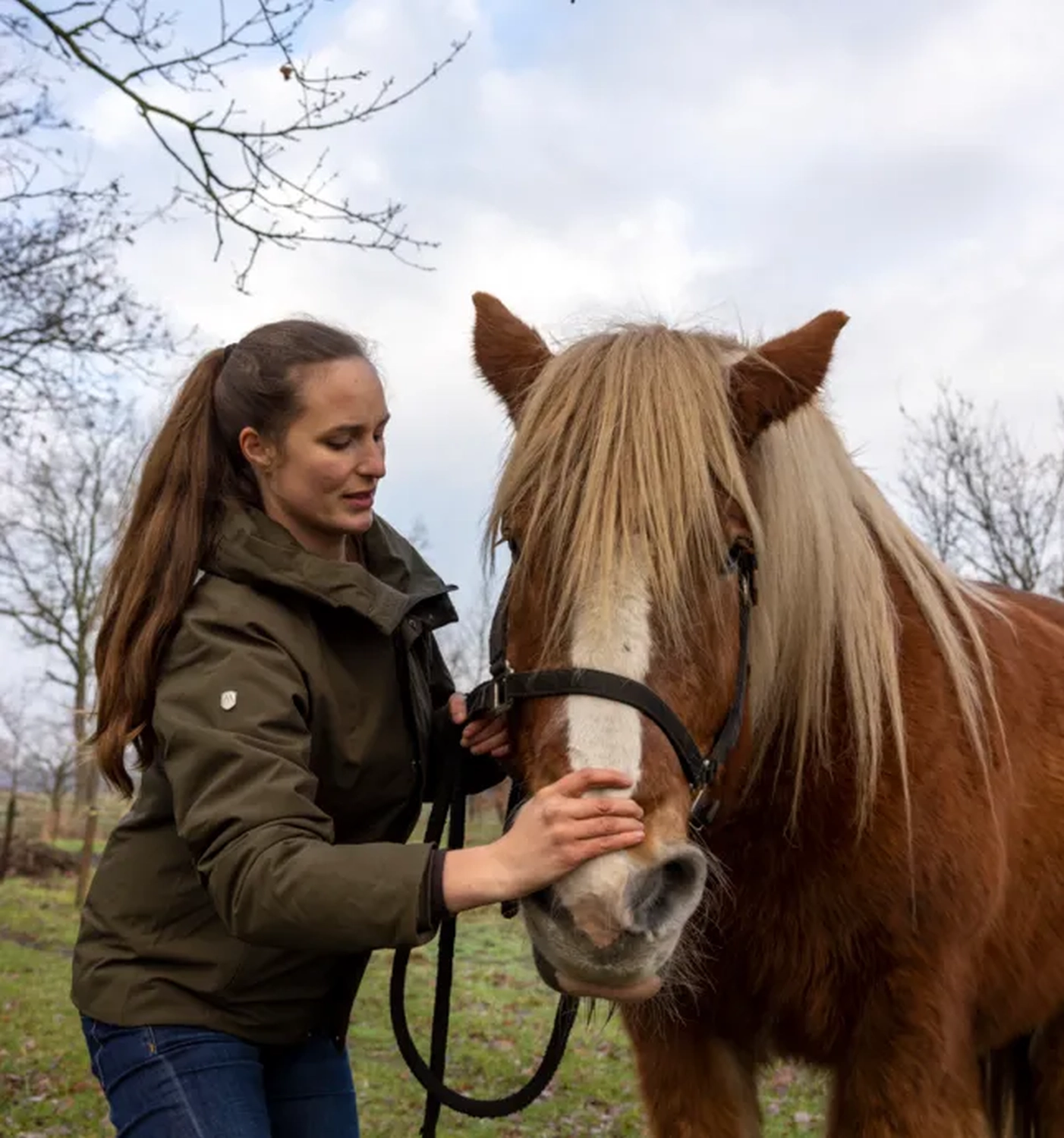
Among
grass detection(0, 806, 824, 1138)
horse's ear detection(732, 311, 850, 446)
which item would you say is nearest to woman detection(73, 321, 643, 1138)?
horse's ear detection(732, 311, 850, 446)

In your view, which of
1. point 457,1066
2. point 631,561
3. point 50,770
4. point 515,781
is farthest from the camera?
point 50,770

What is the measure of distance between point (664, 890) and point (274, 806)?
25.0 inches

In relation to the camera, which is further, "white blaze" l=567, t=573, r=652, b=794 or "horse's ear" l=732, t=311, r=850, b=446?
"horse's ear" l=732, t=311, r=850, b=446

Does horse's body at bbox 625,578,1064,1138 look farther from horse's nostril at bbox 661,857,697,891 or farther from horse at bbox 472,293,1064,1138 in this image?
horse's nostril at bbox 661,857,697,891

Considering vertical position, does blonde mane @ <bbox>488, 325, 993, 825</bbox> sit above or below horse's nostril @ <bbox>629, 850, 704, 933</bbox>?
above

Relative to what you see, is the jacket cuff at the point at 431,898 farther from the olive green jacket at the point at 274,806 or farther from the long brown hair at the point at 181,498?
the long brown hair at the point at 181,498

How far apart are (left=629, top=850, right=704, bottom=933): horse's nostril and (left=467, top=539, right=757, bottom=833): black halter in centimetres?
19

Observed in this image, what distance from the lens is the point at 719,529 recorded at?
6.98 feet

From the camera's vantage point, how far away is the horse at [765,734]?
1869 mm

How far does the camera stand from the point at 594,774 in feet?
5.53

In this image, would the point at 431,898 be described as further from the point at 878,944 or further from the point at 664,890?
the point at 878,944

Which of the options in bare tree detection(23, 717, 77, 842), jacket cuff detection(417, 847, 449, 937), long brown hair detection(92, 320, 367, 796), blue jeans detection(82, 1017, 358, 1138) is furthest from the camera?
bare tree detection(23, 717, 77, 842)

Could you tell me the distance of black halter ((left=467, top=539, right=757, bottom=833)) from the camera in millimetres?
1844

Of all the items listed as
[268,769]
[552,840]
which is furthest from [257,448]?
[552,840]
